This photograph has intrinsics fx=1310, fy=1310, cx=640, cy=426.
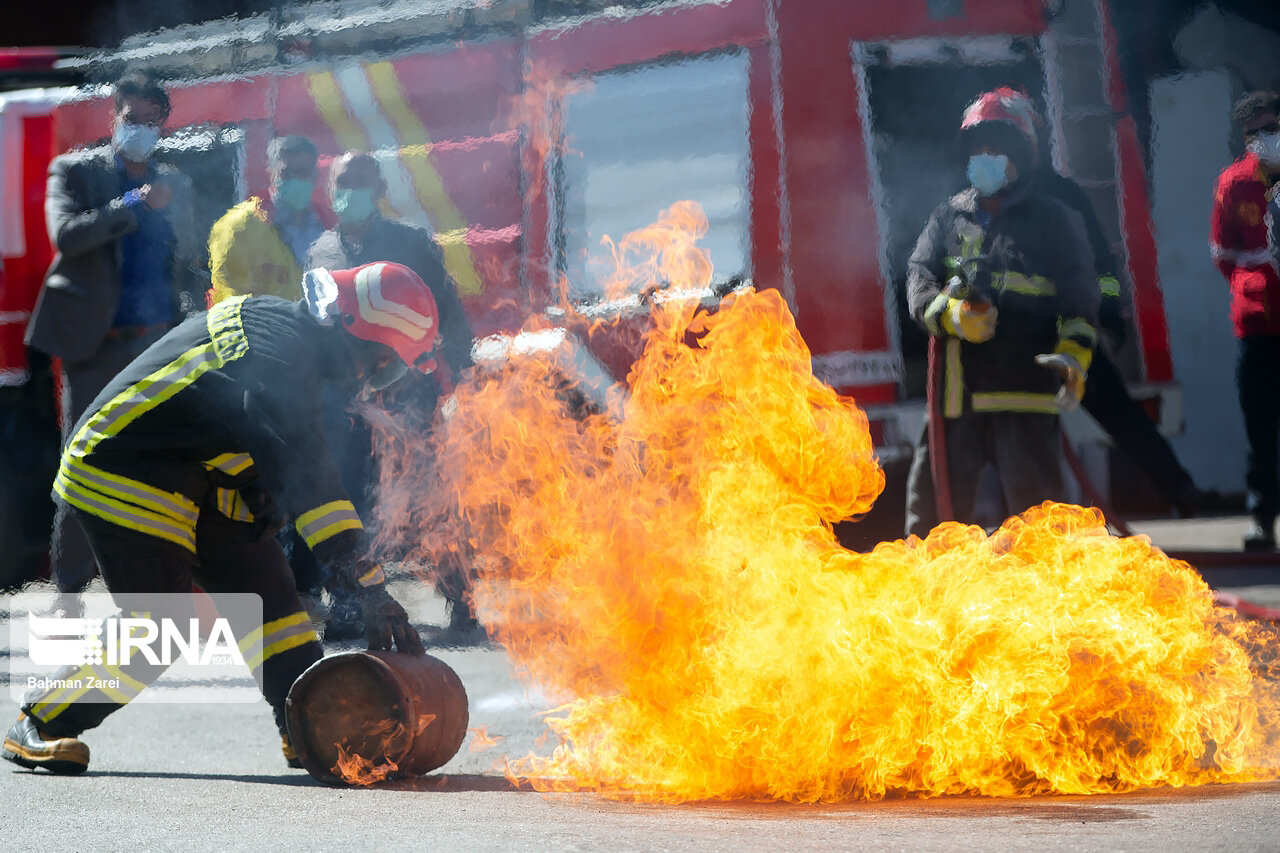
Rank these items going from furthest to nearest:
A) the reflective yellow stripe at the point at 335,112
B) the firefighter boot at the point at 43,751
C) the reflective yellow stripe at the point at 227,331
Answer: the reflective yellow stripe at the point at 335,112, the firefighter boot at the point at 43,751, the reflective yellow stripe at the point at 227,331

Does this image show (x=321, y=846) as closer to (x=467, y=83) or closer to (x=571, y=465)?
(x=571, y=465)

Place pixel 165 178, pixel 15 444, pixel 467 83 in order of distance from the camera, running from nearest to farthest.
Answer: pixel 165 178 < pixel 467 83 < pixel 15 444

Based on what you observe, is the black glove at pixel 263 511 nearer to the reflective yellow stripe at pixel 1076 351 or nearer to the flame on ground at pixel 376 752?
the flame on ground at pixel 376 752

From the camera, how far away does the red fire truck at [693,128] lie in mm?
5988

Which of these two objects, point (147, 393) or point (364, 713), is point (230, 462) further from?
point (364, 713)

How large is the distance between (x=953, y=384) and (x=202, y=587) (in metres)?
2.94

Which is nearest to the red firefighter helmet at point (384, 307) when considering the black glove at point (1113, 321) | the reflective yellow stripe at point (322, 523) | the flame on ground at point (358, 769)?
the reflective yellow stripe at point (322, 523)

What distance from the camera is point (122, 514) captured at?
4.02 meters

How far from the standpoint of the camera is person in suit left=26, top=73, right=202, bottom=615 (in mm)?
5582

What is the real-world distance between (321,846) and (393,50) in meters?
A: 4.90

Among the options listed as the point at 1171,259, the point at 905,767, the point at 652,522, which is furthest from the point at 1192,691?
the point at 1171,259

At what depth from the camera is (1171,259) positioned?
6.11m

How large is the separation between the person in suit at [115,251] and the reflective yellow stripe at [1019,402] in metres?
3.52

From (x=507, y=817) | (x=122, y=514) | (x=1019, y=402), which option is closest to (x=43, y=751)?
(x=122, y=514)
